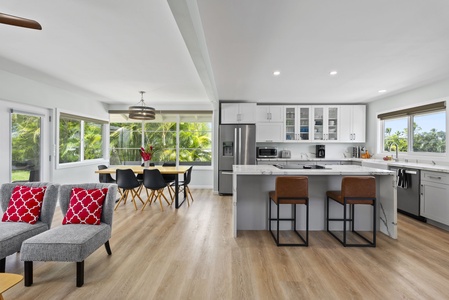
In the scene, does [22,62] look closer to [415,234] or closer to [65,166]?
[65,166]

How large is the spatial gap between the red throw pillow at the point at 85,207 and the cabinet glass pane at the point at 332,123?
5393 millimetres

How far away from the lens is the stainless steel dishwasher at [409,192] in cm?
383

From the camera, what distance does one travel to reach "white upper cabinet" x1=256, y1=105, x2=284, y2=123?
601 centimetres

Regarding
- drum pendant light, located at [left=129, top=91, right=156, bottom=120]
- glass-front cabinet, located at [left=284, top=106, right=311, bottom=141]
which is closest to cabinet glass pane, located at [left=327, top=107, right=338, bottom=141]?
glass-front cabinet, located at [left=284, top=106, right=311, bottom=141]

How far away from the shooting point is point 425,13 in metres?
2.00

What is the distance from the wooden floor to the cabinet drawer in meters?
0.74

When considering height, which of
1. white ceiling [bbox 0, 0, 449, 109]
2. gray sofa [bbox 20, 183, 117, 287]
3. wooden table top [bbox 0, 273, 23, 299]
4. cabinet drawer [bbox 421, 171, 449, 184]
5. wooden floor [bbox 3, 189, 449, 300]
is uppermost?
white ceiling [bbox 0, 0, 449, 109]

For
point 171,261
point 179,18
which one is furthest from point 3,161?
point 179,18

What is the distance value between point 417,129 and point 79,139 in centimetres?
742

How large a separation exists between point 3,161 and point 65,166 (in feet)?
4.33

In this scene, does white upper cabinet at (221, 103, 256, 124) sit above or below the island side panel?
above

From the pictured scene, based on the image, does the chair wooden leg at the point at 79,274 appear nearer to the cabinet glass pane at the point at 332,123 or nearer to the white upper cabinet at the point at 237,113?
the white upper cabinet at the point at 237,113

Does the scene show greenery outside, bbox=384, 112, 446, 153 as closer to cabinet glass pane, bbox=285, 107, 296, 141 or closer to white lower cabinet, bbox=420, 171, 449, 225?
white lower cabinet, bbox=420, 171, 449, 225

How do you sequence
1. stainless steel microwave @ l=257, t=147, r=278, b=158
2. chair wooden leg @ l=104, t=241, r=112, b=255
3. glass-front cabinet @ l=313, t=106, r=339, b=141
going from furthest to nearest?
glass-front cabinet @ l=313, t=106, r=339, b=141
stainless steel microwave @ l=257, t=147, r=278, b=158
chair wooden leg @ l=104, t=241, r=112, b=255
